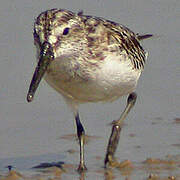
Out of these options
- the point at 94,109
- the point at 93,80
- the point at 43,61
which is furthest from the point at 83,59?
the point at 94,109

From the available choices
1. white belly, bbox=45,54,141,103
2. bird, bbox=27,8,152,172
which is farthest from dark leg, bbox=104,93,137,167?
white belly, bbox=45,54,141,103

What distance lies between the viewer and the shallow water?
9641mm

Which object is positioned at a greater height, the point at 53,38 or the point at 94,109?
the point at 53,38

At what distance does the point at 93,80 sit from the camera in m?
8.58

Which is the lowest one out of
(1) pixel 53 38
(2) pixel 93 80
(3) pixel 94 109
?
(3) pixel 94 109

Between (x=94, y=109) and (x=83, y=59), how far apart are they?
2982 mm

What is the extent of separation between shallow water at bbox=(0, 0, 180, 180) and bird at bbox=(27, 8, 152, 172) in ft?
1.59

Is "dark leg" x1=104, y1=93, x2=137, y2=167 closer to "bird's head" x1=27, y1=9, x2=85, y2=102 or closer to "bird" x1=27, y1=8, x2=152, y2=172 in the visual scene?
"bird" x1=27, y1=8, x2=152, y2=172

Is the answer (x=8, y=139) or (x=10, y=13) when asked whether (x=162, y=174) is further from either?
(x=10, y=13)

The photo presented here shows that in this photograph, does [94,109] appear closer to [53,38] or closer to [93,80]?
[93,80]

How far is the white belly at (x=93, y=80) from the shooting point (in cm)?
842

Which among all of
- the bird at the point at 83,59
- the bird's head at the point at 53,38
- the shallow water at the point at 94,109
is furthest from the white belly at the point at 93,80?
the shallow water at the point at 94,109

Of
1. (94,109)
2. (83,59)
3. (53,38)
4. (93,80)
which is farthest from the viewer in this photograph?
(94,109)

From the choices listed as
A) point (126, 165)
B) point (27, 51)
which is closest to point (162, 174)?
point (126, 165)
